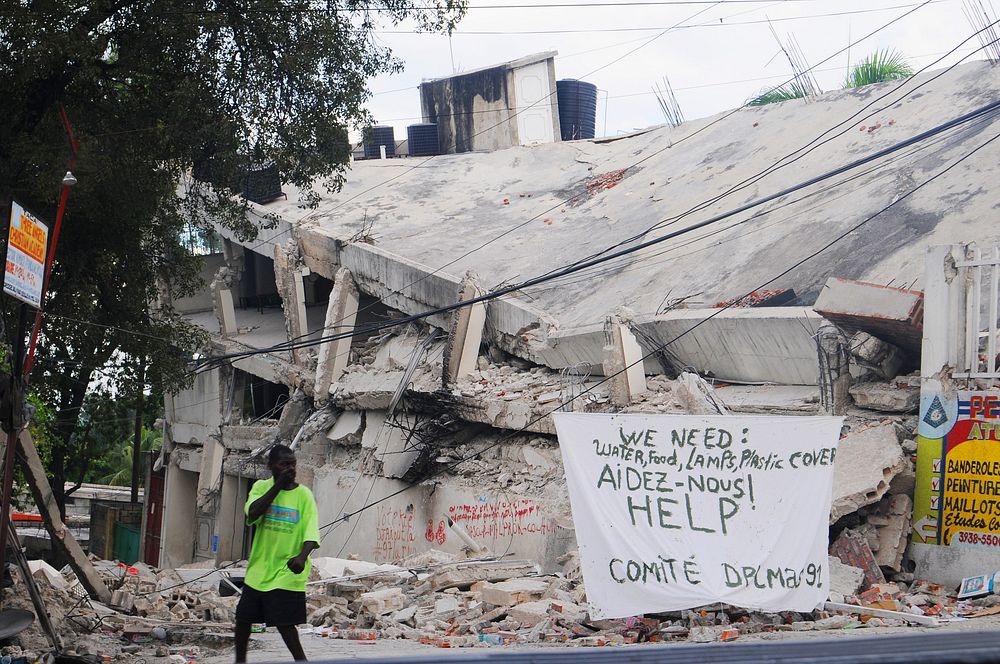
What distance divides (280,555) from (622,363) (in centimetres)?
858

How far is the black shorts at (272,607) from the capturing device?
220 inches

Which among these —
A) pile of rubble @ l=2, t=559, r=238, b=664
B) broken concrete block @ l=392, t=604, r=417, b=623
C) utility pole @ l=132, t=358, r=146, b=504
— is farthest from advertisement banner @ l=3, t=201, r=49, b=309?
utility pole @ l=132, t=358, r=146, b=504

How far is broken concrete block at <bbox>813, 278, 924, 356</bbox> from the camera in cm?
1100

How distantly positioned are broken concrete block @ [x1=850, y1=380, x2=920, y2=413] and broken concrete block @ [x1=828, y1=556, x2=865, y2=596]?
2214 mm

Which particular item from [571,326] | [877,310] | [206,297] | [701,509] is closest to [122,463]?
[206,297]

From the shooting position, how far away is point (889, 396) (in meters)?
11.4

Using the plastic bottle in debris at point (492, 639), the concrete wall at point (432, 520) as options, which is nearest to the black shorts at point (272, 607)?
the plastic bottle in debris at point (492, 639)

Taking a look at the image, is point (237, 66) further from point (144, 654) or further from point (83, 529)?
point (83, 529)

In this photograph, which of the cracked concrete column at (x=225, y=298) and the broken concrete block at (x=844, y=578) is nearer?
the broken concrete block at (x=844, y=578)

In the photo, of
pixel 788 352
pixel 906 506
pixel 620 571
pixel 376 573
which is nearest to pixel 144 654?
pixel 620 571

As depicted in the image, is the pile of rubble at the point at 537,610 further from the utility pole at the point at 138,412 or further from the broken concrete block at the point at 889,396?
the utility pole at the point at 138,412

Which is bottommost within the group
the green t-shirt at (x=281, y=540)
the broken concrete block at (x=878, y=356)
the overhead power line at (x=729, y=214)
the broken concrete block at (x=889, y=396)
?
the green t-shirt at (x=281, y=540)

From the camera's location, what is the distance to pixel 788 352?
42.7ft

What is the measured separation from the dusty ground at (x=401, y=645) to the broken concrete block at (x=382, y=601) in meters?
1.66
